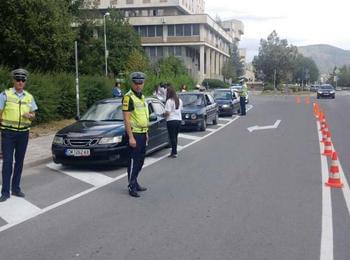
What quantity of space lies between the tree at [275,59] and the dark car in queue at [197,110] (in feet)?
250

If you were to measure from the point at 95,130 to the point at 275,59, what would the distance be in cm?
8776

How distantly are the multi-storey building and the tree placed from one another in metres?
9.66

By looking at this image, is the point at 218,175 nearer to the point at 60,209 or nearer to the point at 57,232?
the point at 60,209

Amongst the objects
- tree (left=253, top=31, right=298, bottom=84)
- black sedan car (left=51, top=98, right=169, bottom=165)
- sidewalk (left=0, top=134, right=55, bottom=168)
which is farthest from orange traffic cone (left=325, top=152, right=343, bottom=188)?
tree (left=253, top=31, right=298, bottom=84)

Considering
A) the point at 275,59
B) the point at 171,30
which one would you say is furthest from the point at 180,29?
the point at 275,59

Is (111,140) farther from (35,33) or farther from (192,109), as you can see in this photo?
(35,33)

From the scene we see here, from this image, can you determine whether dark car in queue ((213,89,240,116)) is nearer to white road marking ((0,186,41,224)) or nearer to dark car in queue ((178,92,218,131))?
dark car in queue ((178,92,218,131))

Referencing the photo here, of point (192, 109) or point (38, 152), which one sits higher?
point (192, 109)

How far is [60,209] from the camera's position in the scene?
24.2 ft

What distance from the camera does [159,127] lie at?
13031mm

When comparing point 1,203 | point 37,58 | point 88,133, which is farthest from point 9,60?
point 1,203

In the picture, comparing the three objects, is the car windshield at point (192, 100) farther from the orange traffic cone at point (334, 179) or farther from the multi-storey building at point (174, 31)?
the multi-storey building at point (174, 31)

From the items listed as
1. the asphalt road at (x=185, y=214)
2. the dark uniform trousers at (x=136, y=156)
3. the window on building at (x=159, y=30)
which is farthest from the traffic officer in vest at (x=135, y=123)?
the window on building at (x=159, y=30)

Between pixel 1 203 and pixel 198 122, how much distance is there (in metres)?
12.0
